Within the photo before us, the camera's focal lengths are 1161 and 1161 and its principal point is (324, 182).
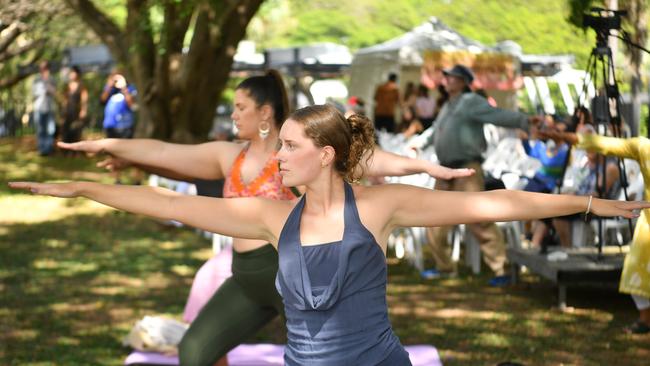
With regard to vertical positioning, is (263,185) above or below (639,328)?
above

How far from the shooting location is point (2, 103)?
3888cm

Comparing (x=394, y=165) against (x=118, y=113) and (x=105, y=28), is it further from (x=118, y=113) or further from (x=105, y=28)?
(x=105, y=28)

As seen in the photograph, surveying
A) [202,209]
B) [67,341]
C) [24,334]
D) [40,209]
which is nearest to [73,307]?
[24,334]

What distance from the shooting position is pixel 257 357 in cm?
774

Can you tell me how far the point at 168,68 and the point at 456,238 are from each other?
25.0ft

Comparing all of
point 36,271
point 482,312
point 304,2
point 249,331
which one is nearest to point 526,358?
point 482,312

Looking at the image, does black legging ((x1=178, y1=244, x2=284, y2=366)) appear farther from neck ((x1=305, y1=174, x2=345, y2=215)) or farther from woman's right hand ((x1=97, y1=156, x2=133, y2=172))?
neck ((x1=305, y1=174, x2=345, y2=215))

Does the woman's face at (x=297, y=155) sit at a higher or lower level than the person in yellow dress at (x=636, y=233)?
higher

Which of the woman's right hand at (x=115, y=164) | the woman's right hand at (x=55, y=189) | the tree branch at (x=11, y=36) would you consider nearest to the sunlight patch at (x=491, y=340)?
the woman's right hand at (x=115, y=164)

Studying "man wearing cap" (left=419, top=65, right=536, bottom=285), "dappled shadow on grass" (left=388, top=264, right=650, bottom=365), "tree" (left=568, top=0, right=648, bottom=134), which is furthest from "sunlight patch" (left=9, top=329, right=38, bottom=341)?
"tree" (left=568, top=0, right=648, bottom=134)

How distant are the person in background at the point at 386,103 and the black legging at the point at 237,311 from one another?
50.2 feet

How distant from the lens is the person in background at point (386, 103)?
68.5ft

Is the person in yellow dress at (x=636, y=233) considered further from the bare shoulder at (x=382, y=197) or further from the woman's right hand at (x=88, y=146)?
the woman's right hand at (x=88, y=146)

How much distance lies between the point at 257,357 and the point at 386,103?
13554 millimetres
